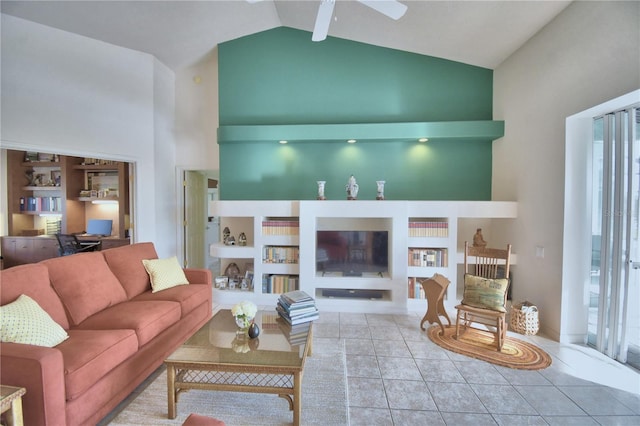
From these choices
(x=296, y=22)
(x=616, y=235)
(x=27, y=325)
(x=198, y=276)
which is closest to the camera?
(x=27, y=325)

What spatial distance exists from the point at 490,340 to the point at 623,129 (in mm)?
2407

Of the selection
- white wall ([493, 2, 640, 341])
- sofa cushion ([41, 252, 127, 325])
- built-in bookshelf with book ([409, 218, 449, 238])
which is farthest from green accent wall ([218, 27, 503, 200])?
sofa cushion ([41, 252, 127, 325])

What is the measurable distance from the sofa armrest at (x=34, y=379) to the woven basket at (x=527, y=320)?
4.09m

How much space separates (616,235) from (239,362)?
3520mm

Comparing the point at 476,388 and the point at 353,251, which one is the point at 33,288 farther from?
the point at 476,388

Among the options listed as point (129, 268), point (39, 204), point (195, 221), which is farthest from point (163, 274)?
point (39, 204)

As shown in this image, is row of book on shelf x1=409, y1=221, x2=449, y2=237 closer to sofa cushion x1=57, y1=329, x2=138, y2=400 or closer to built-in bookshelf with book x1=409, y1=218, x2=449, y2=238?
built-in bookshelf with book x1=409, y1=218, x2=449, y2=238

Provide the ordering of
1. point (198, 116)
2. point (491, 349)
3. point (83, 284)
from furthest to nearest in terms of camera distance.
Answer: point (198, 116) < point (491, 349) < point (83, 284)

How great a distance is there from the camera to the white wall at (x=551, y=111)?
246 centimetres

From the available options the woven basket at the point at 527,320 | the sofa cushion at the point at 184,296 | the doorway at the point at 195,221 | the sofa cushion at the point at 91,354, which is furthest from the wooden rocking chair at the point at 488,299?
the doorway at the point at 195,221

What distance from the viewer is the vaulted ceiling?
10.6 ft

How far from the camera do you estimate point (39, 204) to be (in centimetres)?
519

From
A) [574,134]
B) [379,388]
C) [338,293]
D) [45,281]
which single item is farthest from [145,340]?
[574,134]

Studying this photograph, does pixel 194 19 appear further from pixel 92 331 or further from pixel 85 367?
pixel 85 367
